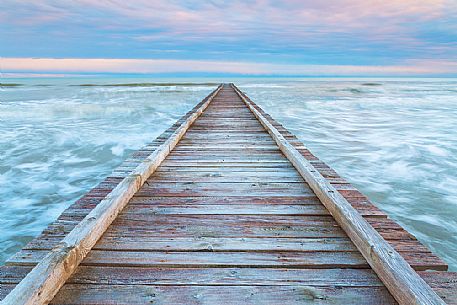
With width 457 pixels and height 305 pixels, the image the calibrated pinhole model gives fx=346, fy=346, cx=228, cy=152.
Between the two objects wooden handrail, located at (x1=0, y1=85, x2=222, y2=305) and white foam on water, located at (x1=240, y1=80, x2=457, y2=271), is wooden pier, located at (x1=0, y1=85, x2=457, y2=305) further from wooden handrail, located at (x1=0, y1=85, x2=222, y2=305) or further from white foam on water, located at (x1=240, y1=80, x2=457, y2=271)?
white foam on water, located at (x1=240, y1=80, x2=457, y2=271)

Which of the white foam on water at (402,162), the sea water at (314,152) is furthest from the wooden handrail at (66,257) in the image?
the white foam on water at (402,162)

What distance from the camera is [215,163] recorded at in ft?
13.8

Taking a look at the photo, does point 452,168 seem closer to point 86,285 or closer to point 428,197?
point 428,197

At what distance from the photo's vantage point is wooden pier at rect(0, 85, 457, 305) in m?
1.65

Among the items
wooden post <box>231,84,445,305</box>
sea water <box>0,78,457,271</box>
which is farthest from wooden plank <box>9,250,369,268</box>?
sea water <box>0,78,457,271</box>

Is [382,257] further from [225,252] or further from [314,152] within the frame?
[314,152]

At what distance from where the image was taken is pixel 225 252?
2.05m

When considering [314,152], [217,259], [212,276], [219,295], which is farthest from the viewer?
[314,152]

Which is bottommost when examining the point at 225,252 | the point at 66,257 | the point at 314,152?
the point at 314,152

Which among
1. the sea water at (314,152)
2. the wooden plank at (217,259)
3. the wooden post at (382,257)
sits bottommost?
the sea water at (314,152)

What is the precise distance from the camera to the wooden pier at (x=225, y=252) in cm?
165

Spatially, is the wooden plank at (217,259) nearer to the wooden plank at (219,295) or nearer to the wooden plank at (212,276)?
the wooden plank at (212,276)

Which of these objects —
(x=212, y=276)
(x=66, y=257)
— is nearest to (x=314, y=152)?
(x=212, y=276)

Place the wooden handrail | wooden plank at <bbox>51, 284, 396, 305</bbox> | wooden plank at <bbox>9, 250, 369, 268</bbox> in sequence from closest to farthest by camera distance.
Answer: the wooden handrail < wooden plank at <bbox>51, 284, 396, 305</bbox> < wooden plank at <bbox>9, 250, 369, 268</bbox>
